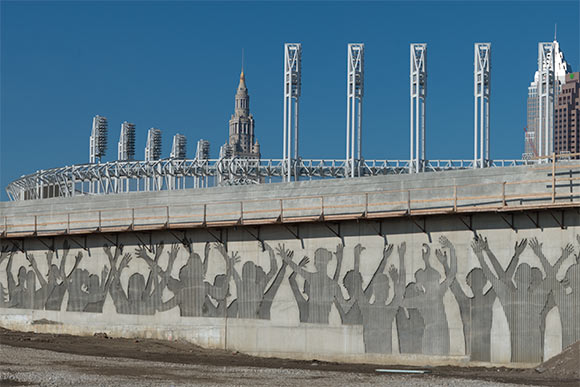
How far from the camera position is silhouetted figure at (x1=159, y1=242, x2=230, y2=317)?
3638cm

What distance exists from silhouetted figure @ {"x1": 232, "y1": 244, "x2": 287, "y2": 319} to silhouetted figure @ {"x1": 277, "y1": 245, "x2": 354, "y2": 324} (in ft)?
4.70

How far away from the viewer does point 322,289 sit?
111 ft

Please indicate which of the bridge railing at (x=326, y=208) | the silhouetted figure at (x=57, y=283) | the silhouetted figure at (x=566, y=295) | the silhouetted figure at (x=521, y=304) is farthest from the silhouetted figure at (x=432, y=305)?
the silhouetted figure at (x=57, y=283)

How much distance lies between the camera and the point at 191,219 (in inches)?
1489

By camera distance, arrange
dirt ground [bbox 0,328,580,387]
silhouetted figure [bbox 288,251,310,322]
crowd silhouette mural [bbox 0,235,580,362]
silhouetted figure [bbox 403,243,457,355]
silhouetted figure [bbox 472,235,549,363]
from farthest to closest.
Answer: silhouetted figure [bbox 288,251,310,322] → silhouetted figure [bbox 403,243,457,355] → crowd silhouette mural [bbox 0,235,580,362] → silhouetted figure [bbox 472,235,549,363] → dirt ground [bbox 0,328,580,387]

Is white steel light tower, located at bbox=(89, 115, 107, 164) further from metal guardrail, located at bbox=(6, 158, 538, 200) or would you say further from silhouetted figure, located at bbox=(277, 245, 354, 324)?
silhouetted figure, located at bbox=(277, 245, 354, 324)

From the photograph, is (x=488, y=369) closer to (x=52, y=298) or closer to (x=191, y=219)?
(x=191, y=219)

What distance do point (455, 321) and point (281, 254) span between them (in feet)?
25.2

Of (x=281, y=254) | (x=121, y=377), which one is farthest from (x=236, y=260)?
(x=121, y=377)

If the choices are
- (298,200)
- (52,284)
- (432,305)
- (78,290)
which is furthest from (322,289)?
(52,284)

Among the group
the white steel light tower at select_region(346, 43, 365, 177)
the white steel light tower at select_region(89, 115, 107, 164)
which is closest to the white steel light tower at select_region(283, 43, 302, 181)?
the white steel light tower at select_region(346, 43, 365, 177)

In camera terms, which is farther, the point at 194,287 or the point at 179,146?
the point at 179,146

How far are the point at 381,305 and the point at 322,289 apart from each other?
2.54 metres

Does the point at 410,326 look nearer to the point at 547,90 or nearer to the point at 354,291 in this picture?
the point at 354,291
